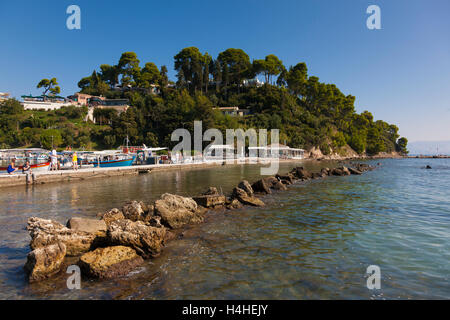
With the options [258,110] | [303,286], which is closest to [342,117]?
[258,110]

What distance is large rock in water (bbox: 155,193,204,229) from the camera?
32.4 feet

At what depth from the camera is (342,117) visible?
113 m

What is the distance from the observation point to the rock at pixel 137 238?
6840 millimetres

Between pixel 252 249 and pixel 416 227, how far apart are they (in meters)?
7.66

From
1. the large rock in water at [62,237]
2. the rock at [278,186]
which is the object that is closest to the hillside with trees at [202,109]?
the rock at [278,186]

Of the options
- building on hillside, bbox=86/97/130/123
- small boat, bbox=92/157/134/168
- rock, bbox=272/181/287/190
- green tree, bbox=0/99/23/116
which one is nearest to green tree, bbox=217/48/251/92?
building on hillside, bbox=86/97/130/123

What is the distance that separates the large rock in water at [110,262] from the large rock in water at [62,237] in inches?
43.1

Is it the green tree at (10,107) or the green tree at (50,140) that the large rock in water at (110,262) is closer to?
the green tree at (50,140)

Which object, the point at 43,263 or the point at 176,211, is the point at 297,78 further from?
the point at 43,263

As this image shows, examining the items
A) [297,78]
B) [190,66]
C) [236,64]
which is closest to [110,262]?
[190,66]

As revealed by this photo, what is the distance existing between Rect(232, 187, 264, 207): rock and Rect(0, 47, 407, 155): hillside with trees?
5258 centimetres

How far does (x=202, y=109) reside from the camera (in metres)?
66.3

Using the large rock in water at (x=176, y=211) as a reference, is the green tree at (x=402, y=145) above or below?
above
